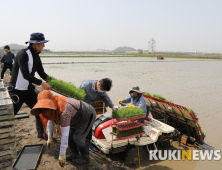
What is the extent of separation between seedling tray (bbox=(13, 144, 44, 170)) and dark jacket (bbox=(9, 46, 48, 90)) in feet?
4.01

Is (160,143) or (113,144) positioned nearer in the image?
(113,144)

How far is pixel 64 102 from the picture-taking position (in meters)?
2.54

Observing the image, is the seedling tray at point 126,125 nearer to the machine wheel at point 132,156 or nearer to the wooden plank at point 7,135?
the machine wheel at point 132,156

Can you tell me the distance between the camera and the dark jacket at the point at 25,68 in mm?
3254

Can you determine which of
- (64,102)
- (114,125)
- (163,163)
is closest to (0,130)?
(64,102)

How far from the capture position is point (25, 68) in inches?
128

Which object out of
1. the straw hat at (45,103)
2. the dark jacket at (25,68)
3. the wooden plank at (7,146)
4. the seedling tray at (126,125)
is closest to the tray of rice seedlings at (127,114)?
the seedling tray at (126,125)

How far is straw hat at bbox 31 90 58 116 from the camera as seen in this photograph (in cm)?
222

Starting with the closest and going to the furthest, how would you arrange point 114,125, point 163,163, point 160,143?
point 114,125 → point 163,163 → point 160,143

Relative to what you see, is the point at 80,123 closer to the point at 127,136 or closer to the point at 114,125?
the point at 114,125

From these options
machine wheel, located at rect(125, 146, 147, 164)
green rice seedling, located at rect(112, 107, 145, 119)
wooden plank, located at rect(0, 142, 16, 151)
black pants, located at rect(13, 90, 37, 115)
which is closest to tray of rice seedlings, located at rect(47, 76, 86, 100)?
black pants, located at rect(13, 90, 37, 115)

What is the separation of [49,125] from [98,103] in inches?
136

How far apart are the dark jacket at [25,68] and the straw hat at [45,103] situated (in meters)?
0.99

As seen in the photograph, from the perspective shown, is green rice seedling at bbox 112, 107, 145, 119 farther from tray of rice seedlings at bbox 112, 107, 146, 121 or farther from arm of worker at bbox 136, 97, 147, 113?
arm of worker at bbox 136, 97, 147, 113
